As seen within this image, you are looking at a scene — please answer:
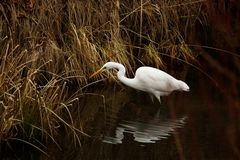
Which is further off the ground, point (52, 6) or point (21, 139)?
point (52, 6)

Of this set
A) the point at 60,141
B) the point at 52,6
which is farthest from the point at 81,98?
the point at 60,141

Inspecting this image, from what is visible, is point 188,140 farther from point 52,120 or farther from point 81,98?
point 81,98

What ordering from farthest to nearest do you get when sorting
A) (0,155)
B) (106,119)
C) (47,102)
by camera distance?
(106,119), (47,102), (0,155)

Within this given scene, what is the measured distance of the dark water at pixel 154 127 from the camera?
557cm

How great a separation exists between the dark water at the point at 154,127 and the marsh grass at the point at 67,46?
30 centimetres

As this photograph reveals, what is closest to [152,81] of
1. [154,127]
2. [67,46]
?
[154,127]

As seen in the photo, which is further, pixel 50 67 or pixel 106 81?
pixel 106 81

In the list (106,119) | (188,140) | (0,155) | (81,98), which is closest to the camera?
(0,155)

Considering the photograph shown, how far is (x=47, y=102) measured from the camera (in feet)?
18.4

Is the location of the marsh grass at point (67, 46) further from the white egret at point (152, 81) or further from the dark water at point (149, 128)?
the white egret at point (152, 81)

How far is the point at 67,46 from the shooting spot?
8656 millimetres

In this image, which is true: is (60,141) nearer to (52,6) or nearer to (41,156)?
(41,156)

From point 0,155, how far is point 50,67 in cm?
307

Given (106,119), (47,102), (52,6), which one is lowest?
(106,119)
